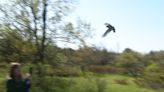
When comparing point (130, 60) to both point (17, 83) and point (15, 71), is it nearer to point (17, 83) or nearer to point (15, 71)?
point (17, 83)

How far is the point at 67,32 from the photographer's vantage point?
2547 centimetres

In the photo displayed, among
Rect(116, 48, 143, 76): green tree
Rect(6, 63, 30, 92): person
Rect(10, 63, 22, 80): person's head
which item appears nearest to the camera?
Rect(10, 63, 22, 80): person's head

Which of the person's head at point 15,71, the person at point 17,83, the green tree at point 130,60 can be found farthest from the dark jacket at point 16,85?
the green tree at point 130,60

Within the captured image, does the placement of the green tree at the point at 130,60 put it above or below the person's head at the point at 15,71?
above

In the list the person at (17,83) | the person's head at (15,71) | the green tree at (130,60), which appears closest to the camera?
the person's head at (15,71)

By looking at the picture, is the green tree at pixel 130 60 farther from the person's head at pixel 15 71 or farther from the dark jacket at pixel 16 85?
the person's head at pixel 15 71

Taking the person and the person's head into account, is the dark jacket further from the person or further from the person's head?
the person's head

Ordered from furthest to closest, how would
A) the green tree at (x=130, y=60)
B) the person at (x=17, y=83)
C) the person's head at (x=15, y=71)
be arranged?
the green tree at (x=130, y=60)
the person at (x=17, y=83)
the person's head at (x=15, y=71)

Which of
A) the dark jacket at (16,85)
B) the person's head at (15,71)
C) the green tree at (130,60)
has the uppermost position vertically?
the green tree at (130,60)

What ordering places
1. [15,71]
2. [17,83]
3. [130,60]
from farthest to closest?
[130,60], [17,83], [15,71]

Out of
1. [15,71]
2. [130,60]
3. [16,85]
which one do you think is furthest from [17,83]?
[130,60]

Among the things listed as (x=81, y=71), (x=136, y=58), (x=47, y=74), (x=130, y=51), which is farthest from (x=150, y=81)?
(x=130, y=51)

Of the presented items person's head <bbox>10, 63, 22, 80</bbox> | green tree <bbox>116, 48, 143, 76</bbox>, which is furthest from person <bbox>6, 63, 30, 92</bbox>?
green tree <bbox>116, 48, 143, 76</bbox>

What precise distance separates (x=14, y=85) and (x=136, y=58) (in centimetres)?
5885
